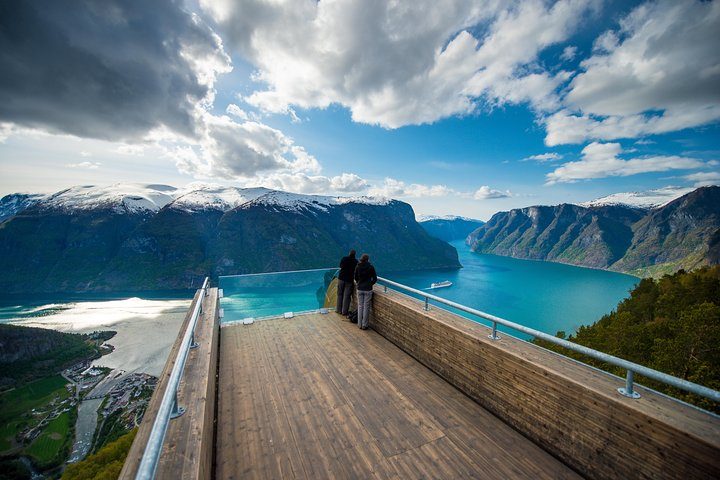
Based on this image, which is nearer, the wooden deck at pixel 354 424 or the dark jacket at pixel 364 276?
the wooden deck at pixel 354 424

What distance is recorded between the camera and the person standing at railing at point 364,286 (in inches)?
272

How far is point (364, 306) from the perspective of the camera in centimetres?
709

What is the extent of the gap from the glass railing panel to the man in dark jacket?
1.10 metres

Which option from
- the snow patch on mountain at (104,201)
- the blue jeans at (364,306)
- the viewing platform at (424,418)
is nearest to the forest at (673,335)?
the blue jeans at (364,306)

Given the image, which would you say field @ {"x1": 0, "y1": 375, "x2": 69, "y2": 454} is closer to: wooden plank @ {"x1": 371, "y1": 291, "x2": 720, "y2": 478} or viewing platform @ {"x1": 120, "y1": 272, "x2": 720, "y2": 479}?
viewing platform @ {"x1": 120, "y1": 272, "x2": 720, "y2": 479}

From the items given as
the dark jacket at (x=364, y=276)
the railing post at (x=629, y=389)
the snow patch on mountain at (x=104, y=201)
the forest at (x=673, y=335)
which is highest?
the snow patch on mountain at (x=104, y=201)

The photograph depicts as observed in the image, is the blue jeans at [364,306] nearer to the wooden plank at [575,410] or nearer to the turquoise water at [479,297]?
the wooden plank at [575,410]

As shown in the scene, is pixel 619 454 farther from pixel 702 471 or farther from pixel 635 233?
pixel 635 233

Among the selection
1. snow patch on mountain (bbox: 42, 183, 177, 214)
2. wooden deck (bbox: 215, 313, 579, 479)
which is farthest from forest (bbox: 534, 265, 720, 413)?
snow patch on mountain (bbox: 42, 183, 177, 214)

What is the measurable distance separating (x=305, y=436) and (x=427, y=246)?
189 metres

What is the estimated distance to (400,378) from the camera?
493 centimetres

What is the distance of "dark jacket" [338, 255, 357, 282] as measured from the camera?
766cm

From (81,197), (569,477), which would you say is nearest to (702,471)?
(569,477)

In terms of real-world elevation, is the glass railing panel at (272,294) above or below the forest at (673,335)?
above
